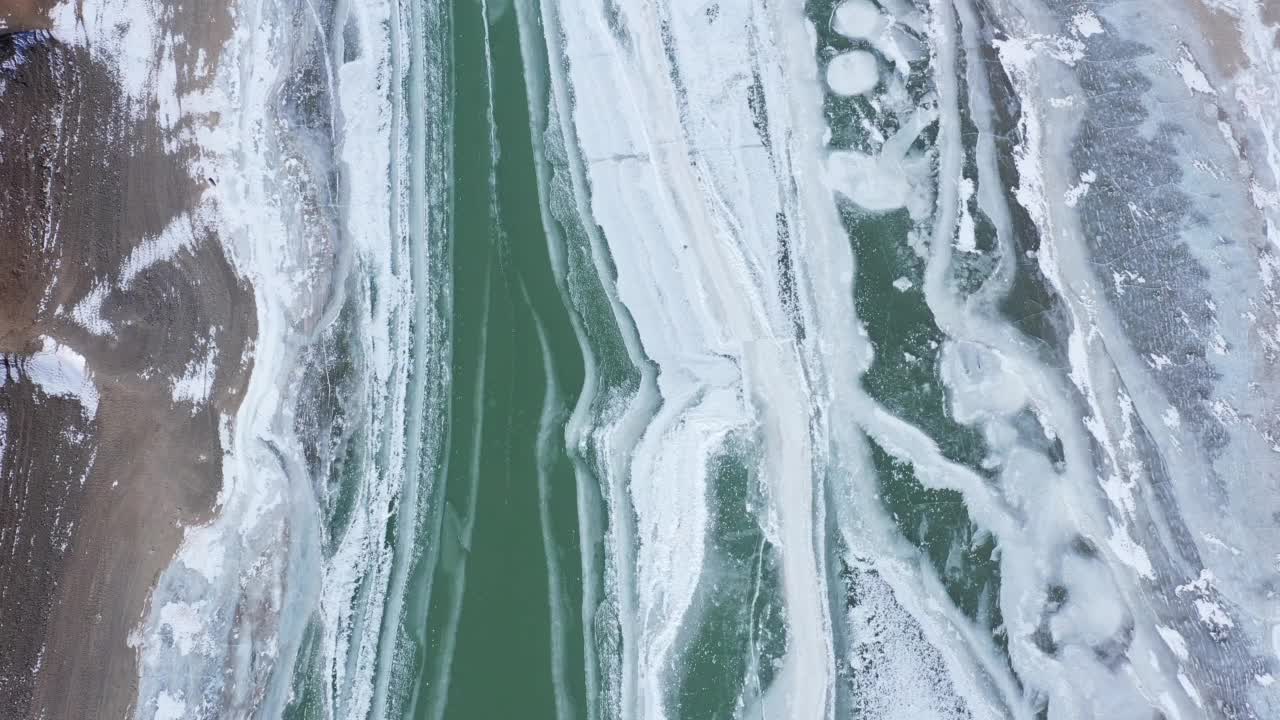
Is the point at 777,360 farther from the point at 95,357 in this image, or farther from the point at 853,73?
the point at 95,357

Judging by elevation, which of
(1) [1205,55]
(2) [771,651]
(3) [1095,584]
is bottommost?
(2) [771,651]

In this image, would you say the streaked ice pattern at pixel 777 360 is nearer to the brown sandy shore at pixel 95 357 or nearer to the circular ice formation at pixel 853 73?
the circular ice formation at pixel 853 73

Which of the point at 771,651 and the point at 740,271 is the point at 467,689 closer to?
the point at 771,651

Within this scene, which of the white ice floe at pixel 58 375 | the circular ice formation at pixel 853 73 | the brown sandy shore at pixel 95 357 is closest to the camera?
the brown sandy shore at pixel 95 357

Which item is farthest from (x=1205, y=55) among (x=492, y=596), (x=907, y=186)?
(x=492, y=596)

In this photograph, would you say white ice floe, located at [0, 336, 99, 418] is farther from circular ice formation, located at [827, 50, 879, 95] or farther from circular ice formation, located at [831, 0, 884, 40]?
circular ice formation, located at [831, 0, 884, 40]

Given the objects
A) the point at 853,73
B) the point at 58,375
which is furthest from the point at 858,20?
the point at 58,375

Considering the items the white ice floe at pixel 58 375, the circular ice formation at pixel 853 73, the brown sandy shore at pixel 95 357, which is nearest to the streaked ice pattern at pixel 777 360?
the circular ice formation at pixel 853 73
